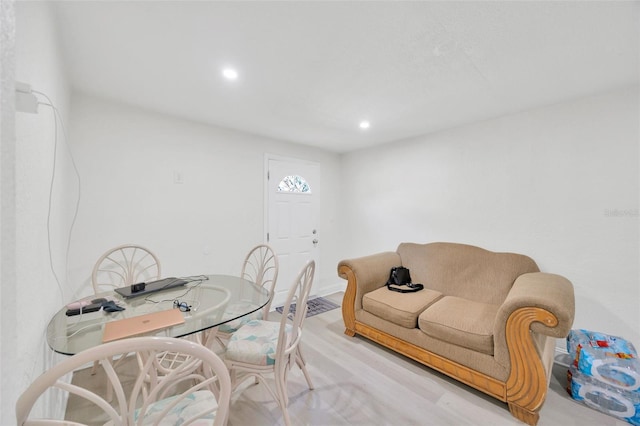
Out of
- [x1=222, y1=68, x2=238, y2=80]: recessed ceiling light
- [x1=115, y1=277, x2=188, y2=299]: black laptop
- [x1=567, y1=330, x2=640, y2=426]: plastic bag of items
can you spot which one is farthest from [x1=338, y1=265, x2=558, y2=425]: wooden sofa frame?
[x1=222, y1=68, x2=238, y2=80]: recessed ceiling light

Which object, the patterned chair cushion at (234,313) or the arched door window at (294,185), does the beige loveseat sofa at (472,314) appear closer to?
the patterned chair cushion at (234,313)

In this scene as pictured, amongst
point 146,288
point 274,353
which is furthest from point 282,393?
point 146,288

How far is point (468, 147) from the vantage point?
2770 millimetres

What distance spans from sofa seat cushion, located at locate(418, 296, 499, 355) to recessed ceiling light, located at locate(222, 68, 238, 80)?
242 centimetres

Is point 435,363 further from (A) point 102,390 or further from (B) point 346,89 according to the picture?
(A) point 102,390

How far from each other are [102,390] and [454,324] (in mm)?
2659

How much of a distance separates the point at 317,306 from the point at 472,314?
1.95m

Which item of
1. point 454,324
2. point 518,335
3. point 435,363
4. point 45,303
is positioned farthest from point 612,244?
point 45,303

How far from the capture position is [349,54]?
5.18 feet

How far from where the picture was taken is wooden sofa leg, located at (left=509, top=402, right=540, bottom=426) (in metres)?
1.51

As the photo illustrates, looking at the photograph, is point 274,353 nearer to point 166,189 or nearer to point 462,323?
point 462,323

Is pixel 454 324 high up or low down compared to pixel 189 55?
down

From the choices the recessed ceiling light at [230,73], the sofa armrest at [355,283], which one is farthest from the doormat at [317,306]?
the recessed ceiling light at [230,73]

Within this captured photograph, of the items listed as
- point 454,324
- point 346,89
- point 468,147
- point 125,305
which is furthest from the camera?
point 468,147
